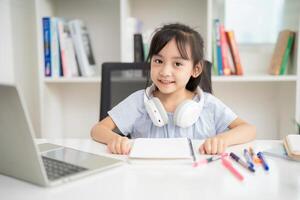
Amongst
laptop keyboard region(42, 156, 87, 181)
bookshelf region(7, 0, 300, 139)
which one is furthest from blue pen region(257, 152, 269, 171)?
bookshelf region(7, 0, 300, 139)

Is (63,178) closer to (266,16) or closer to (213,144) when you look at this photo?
(213,144)

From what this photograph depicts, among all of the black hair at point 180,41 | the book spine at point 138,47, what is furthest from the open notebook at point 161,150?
the book spine at point 138,47

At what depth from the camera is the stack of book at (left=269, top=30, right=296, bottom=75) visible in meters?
2.10

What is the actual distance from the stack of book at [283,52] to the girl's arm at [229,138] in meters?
1.03

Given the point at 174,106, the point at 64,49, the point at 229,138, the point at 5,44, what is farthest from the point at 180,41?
the point at 5,44

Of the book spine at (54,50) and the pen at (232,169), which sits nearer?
the pen at (232,169)

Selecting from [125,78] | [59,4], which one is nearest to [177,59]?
[125,78]

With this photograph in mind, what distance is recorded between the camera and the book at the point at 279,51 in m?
2.11

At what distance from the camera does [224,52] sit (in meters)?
2.09

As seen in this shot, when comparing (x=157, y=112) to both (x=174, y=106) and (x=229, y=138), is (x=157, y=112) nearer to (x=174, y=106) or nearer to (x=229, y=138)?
(x=174, y=106)

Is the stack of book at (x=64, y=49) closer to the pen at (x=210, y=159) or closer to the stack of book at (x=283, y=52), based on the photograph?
the stack of book at (x=283, y=52)

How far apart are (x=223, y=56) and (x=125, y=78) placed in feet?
2.58

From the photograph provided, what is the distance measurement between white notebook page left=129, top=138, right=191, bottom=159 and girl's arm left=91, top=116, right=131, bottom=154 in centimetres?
3

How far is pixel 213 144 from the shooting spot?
3.10 feet
